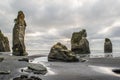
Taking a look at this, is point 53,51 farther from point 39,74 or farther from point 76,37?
point 76,37

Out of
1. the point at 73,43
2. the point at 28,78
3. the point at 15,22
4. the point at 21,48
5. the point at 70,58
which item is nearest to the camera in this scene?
the point at 28,78

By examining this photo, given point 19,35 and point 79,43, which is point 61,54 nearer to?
point 19,35

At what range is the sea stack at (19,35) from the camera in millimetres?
128750

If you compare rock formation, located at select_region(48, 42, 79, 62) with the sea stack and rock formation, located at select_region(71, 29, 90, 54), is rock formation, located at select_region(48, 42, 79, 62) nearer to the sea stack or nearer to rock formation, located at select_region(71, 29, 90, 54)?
the sea stack

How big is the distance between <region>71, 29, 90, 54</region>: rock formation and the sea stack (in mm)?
49606

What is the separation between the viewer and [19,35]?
134250 millimetres

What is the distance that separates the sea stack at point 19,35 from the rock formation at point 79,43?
163ft

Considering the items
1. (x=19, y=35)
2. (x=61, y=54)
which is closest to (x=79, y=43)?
(x=19, y=35)

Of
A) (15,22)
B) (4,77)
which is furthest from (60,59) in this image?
(15,22)

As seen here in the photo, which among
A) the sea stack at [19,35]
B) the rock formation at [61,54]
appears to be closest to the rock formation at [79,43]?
the sea stack at [19,35]

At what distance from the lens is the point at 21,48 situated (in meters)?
129

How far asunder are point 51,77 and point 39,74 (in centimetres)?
329

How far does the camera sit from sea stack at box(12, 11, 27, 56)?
128750 millimetres

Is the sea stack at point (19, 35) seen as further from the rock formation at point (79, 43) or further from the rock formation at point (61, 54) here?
the rock formation at point (79, 43)
